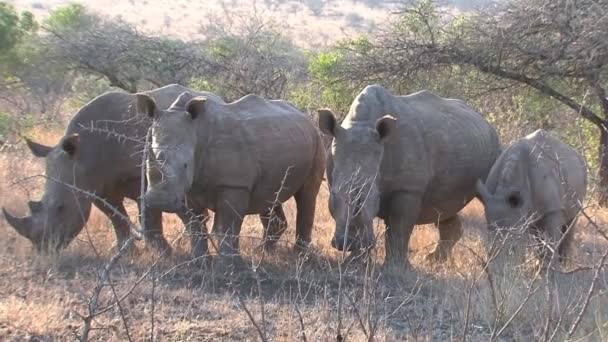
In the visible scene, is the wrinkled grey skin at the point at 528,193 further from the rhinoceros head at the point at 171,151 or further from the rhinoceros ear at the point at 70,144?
the rhinoceros ear at the point at 70,144

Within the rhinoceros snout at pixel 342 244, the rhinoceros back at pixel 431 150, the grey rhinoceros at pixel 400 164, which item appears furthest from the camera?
the rhinoceros back at pixel 431 150

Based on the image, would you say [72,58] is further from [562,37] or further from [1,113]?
[562,37]

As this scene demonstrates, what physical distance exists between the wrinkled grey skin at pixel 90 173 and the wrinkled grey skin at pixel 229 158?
377 mm

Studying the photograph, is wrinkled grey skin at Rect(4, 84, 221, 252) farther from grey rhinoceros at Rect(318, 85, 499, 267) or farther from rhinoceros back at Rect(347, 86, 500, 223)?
rhinoceros back at Rect(347, 86, 500, 223)

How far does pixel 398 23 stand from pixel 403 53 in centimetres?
155

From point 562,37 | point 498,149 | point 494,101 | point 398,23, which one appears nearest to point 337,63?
point 398,23

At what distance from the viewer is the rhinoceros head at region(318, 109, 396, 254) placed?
746cm

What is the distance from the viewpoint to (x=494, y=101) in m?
13.5

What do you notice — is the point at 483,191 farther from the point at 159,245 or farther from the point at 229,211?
the point at 159,245

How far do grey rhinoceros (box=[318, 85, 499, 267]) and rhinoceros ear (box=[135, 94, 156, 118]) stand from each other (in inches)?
55.4

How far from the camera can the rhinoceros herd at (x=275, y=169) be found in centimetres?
764

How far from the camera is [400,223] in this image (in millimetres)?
8227

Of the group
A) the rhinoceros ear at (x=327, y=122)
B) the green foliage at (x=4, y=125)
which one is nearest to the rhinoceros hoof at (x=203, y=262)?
the rhinoceros ear at (x=327, y=122)

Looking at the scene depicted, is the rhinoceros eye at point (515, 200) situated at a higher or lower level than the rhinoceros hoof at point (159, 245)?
higher
